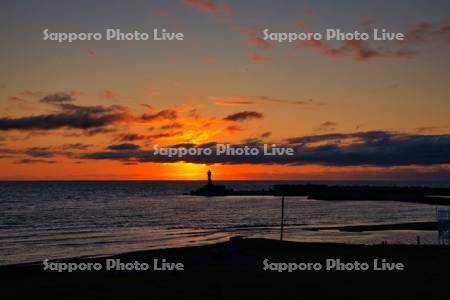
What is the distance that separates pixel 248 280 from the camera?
68.3 ft

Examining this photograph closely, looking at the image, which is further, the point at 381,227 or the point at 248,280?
the point at 381,227

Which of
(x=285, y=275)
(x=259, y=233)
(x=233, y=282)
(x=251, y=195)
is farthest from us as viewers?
(x=251, y=195)

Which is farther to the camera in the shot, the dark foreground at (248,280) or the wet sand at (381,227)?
the wet sand at (381,227)

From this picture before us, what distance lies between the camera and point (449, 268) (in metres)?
22.6

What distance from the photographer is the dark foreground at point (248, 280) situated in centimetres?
1808

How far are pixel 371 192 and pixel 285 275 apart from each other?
11094 cm

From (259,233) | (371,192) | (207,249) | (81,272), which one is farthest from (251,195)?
(81,272)

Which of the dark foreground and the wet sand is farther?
the wet sand

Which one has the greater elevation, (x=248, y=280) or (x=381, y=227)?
(x=381, y=227)

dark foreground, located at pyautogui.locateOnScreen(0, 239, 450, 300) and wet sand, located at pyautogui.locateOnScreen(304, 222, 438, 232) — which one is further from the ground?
wet sand, located at pyautogui.locateOnScreen(304, 222, 438, 232)

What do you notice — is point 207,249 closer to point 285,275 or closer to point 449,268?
point 285,275

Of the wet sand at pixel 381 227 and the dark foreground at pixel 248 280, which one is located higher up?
the wet sand at pixel 381 227

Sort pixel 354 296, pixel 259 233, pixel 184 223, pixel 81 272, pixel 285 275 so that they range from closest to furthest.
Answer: pixel 354 296, pixel 285 275, pixel 81 272, pixel 259 233, pixel 184 223

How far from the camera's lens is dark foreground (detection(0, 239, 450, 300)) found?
18078 mm
